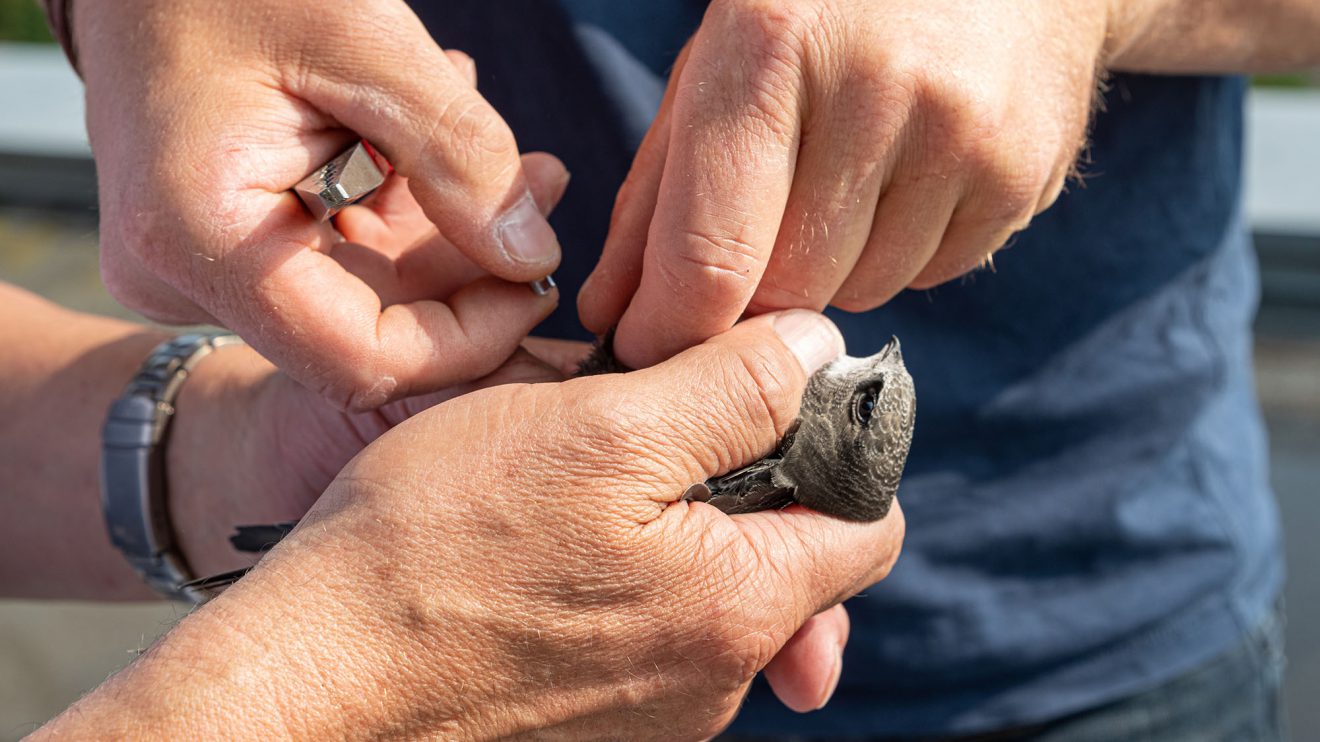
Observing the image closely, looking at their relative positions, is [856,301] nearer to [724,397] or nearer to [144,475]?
[724,397]

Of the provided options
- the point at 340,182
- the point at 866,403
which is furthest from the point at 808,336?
the point at 340,182

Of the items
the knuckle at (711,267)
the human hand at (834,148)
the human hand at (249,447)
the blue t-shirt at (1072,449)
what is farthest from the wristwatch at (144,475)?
the knuckle at (711,267)

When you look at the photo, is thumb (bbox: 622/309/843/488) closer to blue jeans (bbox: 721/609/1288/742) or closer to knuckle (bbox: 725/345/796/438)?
knuckle (bbox: 725/345/796/438)

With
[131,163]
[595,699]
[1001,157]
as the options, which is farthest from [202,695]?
[1001,157]

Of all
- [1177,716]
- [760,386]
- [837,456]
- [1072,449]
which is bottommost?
[1177,716]

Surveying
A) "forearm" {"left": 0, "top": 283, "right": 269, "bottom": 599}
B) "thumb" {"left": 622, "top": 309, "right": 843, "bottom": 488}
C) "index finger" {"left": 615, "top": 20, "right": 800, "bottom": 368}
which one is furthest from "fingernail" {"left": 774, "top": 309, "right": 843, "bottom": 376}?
"forearm" {"left": 0, "top": 283, "right": 269, "bottom": 599}

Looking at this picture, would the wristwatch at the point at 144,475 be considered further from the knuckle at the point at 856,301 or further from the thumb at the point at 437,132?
the knuckle at the point at 856,301
